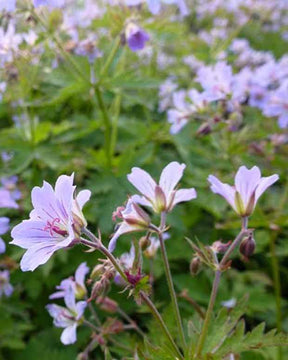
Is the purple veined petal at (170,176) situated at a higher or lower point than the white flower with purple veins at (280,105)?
higher

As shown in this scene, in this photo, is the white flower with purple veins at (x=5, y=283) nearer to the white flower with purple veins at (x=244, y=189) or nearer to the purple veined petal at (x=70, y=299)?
the purple veined petal at (x=70, y=299)

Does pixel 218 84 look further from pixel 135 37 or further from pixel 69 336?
pixel 69 336

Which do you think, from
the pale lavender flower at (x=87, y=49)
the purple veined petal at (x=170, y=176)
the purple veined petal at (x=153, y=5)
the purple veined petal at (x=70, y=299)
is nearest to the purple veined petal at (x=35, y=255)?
the purple veined petal at (x=170, y=176)

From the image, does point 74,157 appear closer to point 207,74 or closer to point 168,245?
point 168,245

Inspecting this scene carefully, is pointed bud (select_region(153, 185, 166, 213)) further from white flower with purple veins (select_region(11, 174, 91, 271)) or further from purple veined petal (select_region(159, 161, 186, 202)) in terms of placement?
white flower with purple veins (select_region(11, 174, 91, 271))

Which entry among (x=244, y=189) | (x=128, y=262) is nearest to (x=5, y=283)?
(x=128, y=262)
